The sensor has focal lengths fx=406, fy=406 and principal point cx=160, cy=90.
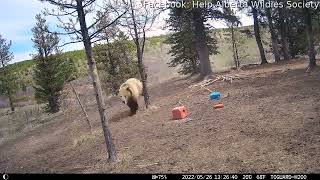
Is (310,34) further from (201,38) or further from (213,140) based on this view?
(213,140)

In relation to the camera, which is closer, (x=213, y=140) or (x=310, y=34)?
(x=213, y=140)

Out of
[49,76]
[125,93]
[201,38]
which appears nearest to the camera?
[125,93]

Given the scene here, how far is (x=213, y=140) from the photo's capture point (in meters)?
10.6

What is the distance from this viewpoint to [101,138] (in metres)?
14.9

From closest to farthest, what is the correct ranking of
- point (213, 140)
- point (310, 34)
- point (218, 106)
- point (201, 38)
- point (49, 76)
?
point (213, 140) < point (218, 106) < point (310, 34) < point (201, 38) < point (49, 76)

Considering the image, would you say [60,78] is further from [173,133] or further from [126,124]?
[173,133]

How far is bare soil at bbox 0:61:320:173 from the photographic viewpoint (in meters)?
8.48

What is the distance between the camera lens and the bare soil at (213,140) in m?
8.48

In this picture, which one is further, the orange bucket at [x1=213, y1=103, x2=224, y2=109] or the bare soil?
the orange bucket at [x1=213, y1=103, x2=224, y2=109]

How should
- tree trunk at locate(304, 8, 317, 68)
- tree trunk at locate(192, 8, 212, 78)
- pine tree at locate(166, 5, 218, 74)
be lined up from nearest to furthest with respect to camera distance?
tree trunk at locate(304, 8, 317, 68) → tree trunk at locate(192, 8, 212, 78) → pine tree at locate(166, 5, 218, 74)

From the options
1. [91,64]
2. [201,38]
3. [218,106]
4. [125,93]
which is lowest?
[218,106]

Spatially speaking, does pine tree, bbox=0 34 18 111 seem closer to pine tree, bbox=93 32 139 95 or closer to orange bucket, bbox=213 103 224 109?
pine tree, bbox=93 32 139 95

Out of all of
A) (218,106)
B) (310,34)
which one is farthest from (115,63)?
(218,106)

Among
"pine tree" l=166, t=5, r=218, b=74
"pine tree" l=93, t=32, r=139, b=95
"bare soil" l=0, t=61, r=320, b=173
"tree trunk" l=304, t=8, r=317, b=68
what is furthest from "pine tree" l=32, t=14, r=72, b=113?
"tree trunk" l=304, t=8, r=317, b=68
